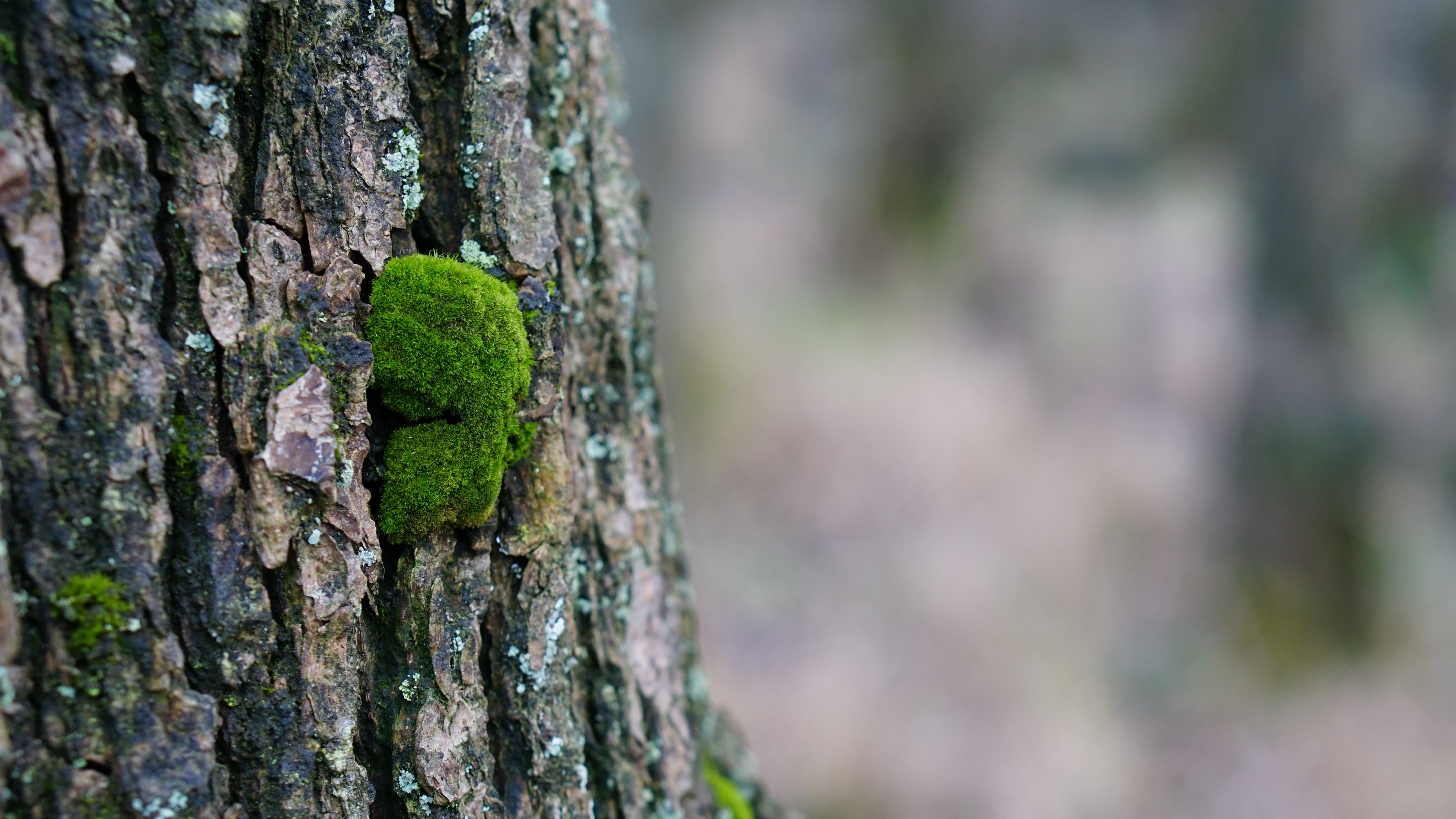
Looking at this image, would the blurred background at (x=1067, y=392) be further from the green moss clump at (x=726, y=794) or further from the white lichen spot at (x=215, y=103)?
the white lichen spot at (x=215, y=103)

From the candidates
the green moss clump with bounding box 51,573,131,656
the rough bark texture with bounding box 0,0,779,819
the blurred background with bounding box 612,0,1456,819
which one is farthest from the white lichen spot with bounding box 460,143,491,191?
the blurred background with bounding box 612,0,1456,819

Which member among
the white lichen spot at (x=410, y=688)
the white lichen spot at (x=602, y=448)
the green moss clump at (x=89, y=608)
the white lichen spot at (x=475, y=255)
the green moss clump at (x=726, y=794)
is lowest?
the green moss clump at (x=726, y=794)

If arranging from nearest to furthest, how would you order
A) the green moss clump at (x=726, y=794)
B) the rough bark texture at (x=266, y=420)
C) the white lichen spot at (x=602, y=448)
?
the rough bark texture at (x=266, y=420), the white lichen spot at (x=602, y=448), the green moss clump at (x=726, y=794)

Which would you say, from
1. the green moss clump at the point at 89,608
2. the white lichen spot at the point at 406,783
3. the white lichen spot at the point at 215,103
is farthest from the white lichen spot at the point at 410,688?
the white lichen spot at the point at 215,103

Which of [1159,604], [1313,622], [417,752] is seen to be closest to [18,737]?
[417,752]

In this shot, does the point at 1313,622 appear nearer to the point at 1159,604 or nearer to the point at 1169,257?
the point at 1159,604

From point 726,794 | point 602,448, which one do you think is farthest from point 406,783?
point 726,794

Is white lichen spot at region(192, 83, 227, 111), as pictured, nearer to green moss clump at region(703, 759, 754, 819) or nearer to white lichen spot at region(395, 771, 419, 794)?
white lichen spot at region(395, 771, 419, 794)
